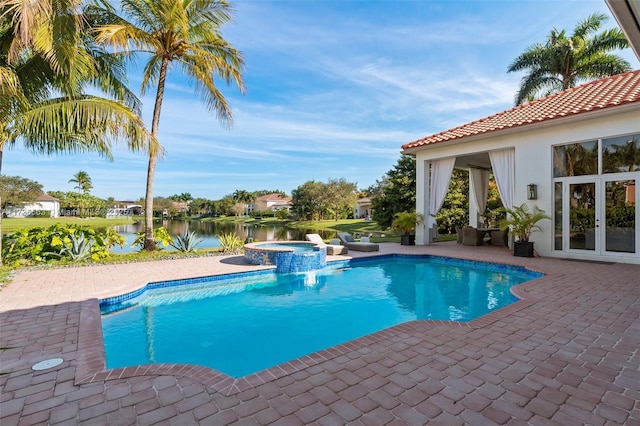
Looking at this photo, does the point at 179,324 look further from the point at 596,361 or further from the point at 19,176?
the point at 19,176

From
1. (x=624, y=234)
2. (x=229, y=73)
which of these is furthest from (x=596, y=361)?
(x=229, y=73)

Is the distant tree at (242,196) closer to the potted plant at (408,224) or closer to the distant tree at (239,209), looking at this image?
the distant tree at (239,209)

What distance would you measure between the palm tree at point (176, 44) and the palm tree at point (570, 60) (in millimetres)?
18417

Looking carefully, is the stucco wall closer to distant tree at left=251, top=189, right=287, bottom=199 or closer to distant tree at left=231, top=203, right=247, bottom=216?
distant tree at left=231, top=203, right=247, bottom=216

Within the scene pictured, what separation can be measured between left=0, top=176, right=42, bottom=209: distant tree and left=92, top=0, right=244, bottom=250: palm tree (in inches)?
2140

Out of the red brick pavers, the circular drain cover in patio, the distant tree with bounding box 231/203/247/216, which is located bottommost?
the circular drain cover in patio

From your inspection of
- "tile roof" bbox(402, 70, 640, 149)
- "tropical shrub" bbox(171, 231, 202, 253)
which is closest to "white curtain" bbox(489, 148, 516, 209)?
"tile roof" bbox(402, 70, 640, 149)

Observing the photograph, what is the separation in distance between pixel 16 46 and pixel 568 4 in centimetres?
1306

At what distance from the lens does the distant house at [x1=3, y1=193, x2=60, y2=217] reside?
2208 inches

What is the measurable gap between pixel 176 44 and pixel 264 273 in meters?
8.53

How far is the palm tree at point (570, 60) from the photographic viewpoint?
61.0 feet

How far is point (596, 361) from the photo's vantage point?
11.5ft

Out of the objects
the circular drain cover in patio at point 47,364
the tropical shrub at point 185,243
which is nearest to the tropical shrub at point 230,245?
the tropical shrub at point 185,243

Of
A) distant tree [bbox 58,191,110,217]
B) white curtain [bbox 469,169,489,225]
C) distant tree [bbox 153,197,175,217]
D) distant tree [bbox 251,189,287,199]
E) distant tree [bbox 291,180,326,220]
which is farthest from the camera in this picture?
distant tree [bbox 251,189,287,199]
